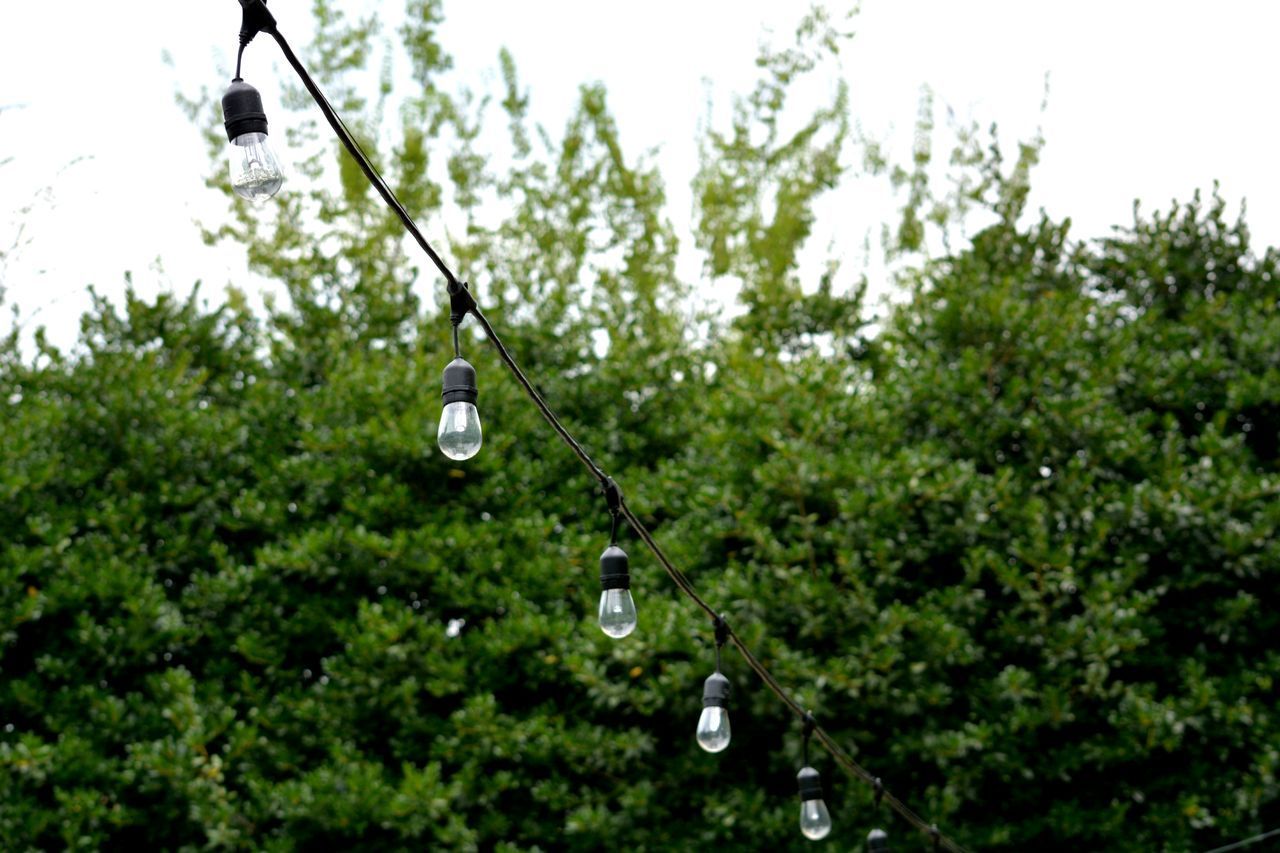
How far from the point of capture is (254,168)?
1479mm

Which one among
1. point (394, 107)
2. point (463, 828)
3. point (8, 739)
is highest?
point (394, 107)

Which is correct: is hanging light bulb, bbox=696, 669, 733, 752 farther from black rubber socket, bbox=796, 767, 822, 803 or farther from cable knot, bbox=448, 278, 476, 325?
cable knot, bbox=448, 278, 476, 325

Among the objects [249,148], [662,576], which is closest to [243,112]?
[249,148]

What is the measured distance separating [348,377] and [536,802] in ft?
9.04

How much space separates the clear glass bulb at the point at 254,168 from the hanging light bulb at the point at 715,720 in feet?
5.58

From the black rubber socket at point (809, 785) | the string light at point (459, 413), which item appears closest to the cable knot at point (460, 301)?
the string light at point (459, 413)

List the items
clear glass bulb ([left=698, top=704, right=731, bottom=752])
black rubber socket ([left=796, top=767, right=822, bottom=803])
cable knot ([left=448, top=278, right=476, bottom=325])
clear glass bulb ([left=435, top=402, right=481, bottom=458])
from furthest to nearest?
black rubber socket ([left=796, top=767, right=822, bottom=803])
clear glass bulb ([left=698, top=704, right=731, bottom=752])
cable knot ([left=448, top=278, right=476, bottom=325])
clear glass bulb ([left=435, top=402, right=481, bottom=458])

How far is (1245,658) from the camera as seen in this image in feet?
22.1

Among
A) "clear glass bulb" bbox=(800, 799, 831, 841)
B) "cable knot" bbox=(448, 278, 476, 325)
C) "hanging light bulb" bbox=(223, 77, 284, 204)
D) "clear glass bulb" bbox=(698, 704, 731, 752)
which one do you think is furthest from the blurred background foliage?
"hanging light bulb" bbox=(223, 77, 284, 204)

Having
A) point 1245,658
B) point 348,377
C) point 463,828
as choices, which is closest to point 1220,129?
point 1245,658

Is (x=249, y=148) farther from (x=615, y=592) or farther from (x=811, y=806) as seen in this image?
(x=811, y=806)

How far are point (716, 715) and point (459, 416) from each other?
1368 millimetres

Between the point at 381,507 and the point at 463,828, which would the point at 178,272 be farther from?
the point at 463,828

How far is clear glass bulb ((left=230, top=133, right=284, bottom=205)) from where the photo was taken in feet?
4.85
